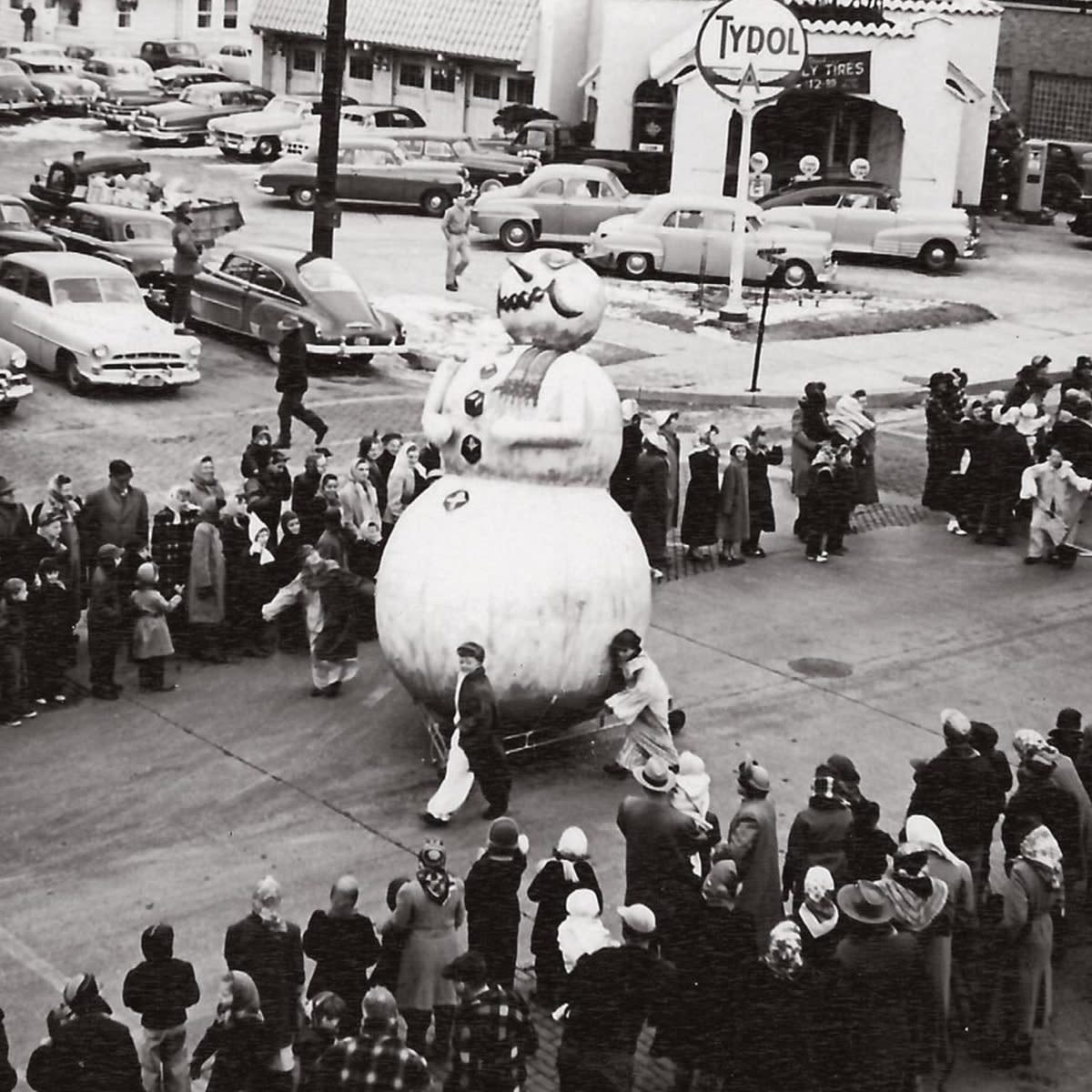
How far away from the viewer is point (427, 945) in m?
8.68

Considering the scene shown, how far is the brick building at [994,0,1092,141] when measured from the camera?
46.8m

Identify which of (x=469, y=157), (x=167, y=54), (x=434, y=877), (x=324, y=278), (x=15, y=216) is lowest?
(x=434, y=877)

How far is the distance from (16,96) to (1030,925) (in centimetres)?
4349

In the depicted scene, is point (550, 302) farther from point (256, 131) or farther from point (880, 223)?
point (256, 131)

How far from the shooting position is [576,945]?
843 centimetres

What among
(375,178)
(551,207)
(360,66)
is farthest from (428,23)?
(551,207)

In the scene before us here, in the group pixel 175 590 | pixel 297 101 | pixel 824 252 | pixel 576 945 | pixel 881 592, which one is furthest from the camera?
pixel 297 101

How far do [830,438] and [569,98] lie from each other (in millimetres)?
28469

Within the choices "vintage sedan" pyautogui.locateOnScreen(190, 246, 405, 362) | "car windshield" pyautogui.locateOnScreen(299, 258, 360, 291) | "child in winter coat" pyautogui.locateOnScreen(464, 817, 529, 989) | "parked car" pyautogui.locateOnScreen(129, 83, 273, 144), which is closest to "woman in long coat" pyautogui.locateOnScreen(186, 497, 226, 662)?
"child in winter coat" pyautogui.locateOnScreen(464, 817, 529, 989)

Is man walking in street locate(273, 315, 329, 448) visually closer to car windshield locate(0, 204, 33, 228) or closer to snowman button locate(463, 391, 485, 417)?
snowman button locate(463, 391, 485, 417)

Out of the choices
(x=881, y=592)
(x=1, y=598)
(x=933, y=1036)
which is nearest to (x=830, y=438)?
(x=881, y=592)

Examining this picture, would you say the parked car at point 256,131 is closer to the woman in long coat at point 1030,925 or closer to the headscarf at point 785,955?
the woman in long coat at point 1030,925

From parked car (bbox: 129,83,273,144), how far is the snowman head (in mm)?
33374

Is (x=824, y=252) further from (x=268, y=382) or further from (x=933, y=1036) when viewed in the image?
(x=933, y=1036)
